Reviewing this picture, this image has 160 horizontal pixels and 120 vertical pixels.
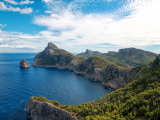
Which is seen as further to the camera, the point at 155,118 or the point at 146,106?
the point at 146,106

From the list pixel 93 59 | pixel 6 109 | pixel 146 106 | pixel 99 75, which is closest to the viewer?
pixel 146 106

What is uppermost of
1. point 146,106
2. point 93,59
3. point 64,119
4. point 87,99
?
point 93,59

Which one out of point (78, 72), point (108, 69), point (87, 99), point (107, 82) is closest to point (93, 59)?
point (78, 72)

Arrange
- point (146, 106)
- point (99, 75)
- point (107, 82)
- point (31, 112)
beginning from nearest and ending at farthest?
point (146, 106) → point (31, 112) → point (107, 82) → point (99, 75)

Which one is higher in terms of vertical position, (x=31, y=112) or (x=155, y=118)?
(x=155, y=118)

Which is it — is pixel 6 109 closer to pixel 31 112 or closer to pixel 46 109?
pixel 31 112

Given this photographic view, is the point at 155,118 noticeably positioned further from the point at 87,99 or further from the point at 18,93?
the point at 18,93
